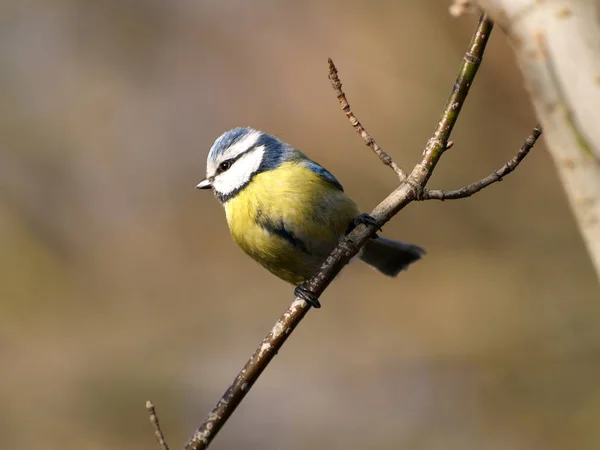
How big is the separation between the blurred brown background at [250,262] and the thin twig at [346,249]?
9.80ft

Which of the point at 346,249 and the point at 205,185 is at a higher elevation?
the point at 205,185

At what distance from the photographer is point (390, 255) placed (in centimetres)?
369

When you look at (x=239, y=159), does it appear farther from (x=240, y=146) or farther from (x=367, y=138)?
(x=367, y=138)

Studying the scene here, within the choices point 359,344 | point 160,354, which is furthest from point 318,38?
point 160,354

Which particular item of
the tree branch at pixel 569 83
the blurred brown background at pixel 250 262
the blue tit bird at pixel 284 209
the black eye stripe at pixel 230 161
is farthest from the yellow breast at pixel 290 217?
the blurred brown background at pixel 250 262

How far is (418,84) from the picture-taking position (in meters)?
5.27

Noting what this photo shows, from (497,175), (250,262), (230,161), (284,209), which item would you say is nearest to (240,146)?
(230,161)

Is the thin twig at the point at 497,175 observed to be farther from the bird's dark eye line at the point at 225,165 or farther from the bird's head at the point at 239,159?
the bird's dark eye line at the point at 225,165

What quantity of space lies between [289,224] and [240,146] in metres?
0.62

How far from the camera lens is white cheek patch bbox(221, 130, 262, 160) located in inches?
130

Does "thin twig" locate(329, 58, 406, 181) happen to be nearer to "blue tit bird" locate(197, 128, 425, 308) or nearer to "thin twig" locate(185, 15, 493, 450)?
"thin twig" locate(185, 15, 493, 450)

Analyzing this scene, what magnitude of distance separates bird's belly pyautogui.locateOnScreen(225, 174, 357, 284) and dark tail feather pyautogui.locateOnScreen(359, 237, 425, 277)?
64cm

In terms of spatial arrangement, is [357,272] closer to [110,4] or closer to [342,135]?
[342,135]

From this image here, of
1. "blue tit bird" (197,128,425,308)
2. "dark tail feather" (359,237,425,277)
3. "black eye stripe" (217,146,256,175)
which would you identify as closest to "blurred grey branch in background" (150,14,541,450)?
"blue tit bird" (197,128,425,308)
